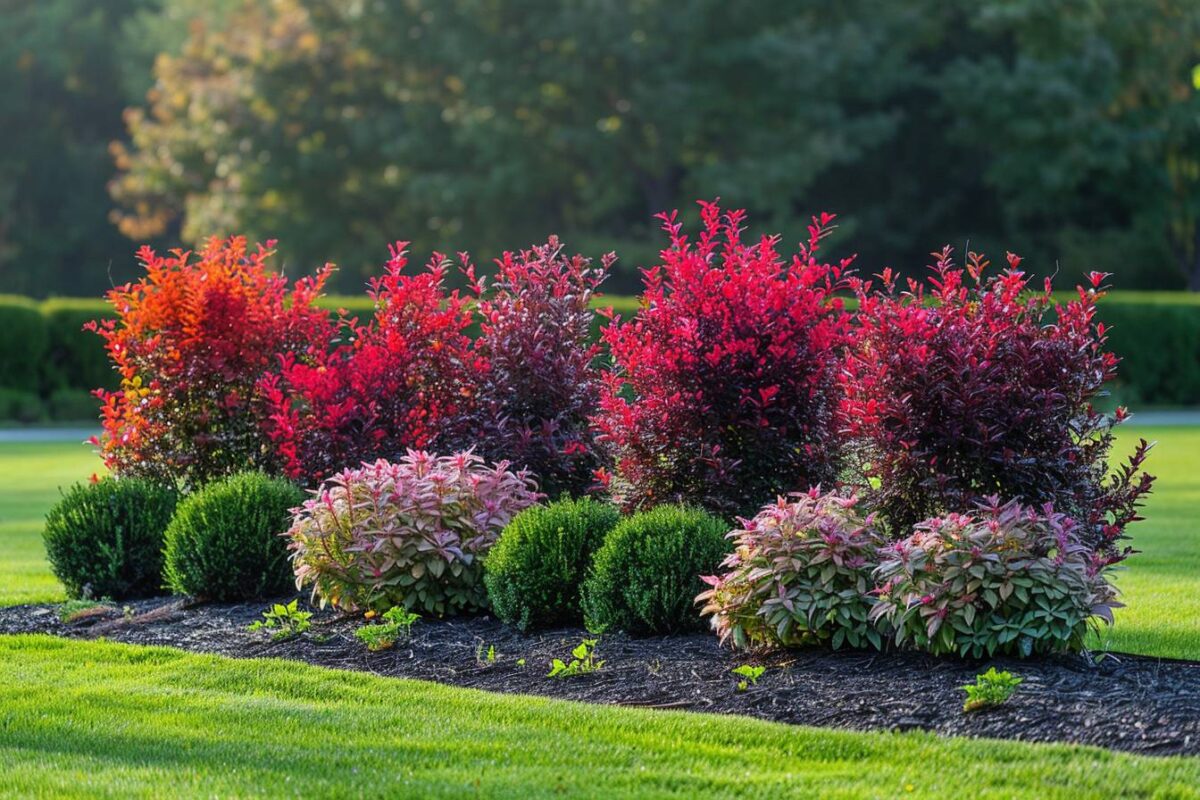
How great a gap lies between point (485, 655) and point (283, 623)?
114 cm

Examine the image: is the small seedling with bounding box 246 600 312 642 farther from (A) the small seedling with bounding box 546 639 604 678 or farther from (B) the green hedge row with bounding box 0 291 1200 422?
(B) the green hedge row with bounding box 0 291 1200 422

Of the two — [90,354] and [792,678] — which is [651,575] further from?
[90,354]

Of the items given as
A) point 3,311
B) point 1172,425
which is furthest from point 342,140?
point 1172,425

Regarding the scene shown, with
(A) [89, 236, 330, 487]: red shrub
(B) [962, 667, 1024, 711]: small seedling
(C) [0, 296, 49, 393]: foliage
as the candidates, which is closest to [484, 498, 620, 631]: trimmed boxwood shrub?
(B) [962, 667, 1024, 711]: small seedling

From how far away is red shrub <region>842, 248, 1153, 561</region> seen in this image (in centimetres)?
623

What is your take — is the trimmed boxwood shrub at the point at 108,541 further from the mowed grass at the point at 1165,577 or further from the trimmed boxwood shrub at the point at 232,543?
the mowed grass at the point at 1165,577

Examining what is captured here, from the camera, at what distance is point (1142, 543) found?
10562 millimetres

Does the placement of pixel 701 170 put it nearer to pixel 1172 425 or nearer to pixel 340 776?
pixel 1172 425

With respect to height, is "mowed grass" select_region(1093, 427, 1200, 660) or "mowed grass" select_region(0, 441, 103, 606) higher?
"mowed grass" select_region(0, 441, 103, 606)

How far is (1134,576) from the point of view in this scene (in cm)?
910

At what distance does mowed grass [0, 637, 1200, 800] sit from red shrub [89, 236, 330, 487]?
9.81 feet

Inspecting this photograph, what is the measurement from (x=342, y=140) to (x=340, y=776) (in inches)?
1182

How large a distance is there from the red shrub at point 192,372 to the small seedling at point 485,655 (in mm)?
2760

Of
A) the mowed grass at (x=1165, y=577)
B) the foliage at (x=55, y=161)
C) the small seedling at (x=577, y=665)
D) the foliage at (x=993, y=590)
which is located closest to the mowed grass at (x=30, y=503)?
the small seedling at (x=577, y=665)
